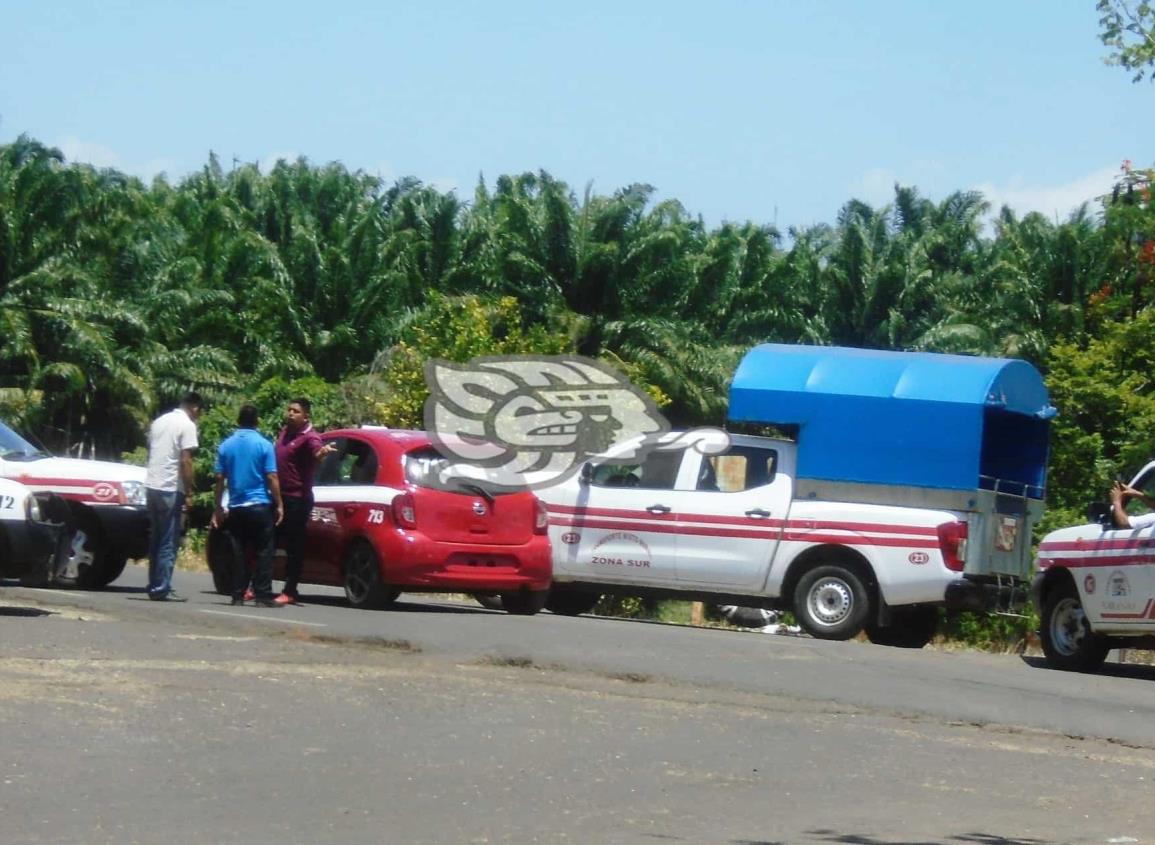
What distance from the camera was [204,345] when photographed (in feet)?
141

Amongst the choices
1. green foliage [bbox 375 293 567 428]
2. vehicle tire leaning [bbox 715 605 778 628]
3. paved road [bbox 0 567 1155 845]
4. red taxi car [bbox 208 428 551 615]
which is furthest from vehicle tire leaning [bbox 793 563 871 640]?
green foliage [bbox 375 293 567 428]

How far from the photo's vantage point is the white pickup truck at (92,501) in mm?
15562

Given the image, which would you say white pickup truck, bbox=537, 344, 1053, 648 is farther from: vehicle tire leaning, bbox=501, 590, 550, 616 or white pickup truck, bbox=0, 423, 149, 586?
white pickup truck, bbox=0, 423, 149, 586

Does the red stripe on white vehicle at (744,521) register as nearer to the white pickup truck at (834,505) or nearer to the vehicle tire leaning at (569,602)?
the white pickup truck at (834,505)

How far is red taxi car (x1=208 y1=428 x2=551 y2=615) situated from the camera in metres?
15.4

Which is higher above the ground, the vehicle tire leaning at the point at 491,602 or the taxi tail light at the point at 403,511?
the taxi tail light at the point at 403,511

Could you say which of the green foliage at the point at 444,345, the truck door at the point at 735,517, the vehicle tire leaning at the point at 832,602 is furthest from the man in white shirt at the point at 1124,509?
the green foliage at the point at 444,345

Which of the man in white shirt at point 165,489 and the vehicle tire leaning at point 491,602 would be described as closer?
the man in white shirt at point 165,489

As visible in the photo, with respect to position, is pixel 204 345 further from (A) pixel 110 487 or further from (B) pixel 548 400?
(A) pixel 110 487

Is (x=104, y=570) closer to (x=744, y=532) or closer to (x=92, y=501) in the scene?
(x=92, y=501)

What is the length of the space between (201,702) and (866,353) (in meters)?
9.36

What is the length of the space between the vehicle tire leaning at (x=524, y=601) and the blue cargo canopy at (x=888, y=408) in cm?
244

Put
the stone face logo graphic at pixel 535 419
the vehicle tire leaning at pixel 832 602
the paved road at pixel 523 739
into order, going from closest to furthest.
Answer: the paved road at pixel 523 739
the vehicle tire leaning at pixel 832 602
the stone face logo graphic at pixel 535 419

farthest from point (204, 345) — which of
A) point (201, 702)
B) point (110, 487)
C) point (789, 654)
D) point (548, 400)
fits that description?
point (201, 702)
